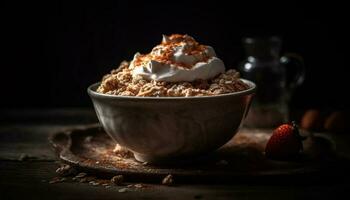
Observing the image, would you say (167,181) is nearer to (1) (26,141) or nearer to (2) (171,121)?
(2) (171,121)

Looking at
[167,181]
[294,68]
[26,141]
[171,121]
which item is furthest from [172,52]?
[294,68]

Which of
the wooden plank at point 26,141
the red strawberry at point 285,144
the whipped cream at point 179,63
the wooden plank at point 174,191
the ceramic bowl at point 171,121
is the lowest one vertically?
the wooden plank at point 26,141

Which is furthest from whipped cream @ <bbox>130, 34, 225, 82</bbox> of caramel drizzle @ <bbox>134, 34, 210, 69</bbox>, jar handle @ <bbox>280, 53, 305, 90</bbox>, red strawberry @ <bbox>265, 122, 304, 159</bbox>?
jar handle @ <bbox>280, 53, 305, 90</bbox>

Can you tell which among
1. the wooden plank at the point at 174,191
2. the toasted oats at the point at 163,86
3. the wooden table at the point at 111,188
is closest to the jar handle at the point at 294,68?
the wooden table at the point at 111,188

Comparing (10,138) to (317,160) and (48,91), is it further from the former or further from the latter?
(317,160)

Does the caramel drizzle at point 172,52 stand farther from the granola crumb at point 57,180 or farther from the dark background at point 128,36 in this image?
the dark background at point 128,36

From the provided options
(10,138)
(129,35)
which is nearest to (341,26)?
(129,35)
